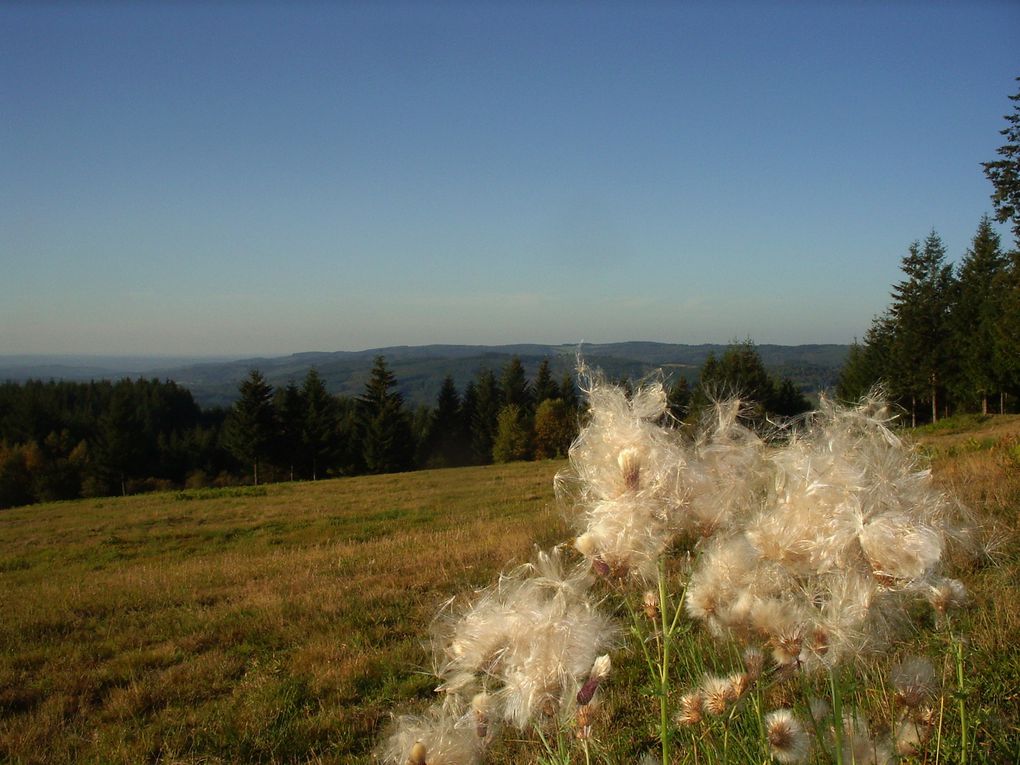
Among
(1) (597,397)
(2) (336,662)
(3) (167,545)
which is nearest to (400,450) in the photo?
(3) (167,545)

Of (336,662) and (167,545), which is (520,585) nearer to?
(336,662)

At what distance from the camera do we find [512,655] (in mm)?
1867

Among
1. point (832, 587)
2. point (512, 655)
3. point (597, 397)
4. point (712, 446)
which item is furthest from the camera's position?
point (597, 397)

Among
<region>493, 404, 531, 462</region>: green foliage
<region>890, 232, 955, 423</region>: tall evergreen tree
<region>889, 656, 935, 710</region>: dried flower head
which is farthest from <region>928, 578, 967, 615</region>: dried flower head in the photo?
<region>493, 404, 531, 462</region>: green foliage

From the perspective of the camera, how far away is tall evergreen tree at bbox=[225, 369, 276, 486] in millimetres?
59344

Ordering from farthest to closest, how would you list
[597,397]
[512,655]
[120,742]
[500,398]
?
[500,398]
[120,742]
[597,397]
[512,655]

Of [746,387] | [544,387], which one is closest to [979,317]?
[544,387]

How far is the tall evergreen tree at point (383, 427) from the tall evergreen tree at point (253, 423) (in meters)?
11.3

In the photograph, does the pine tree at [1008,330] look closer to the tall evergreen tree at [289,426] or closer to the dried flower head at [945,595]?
the dried flower head at [945,595]

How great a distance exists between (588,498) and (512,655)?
0.57 m

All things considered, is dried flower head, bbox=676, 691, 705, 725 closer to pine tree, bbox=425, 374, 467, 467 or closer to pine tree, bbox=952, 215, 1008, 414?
pine tree, bbox=952, 215, 1008, 414

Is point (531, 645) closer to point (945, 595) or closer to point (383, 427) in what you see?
point (945, 595)

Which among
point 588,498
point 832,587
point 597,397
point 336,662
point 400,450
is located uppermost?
point 597,397

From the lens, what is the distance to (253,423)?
59656mm
